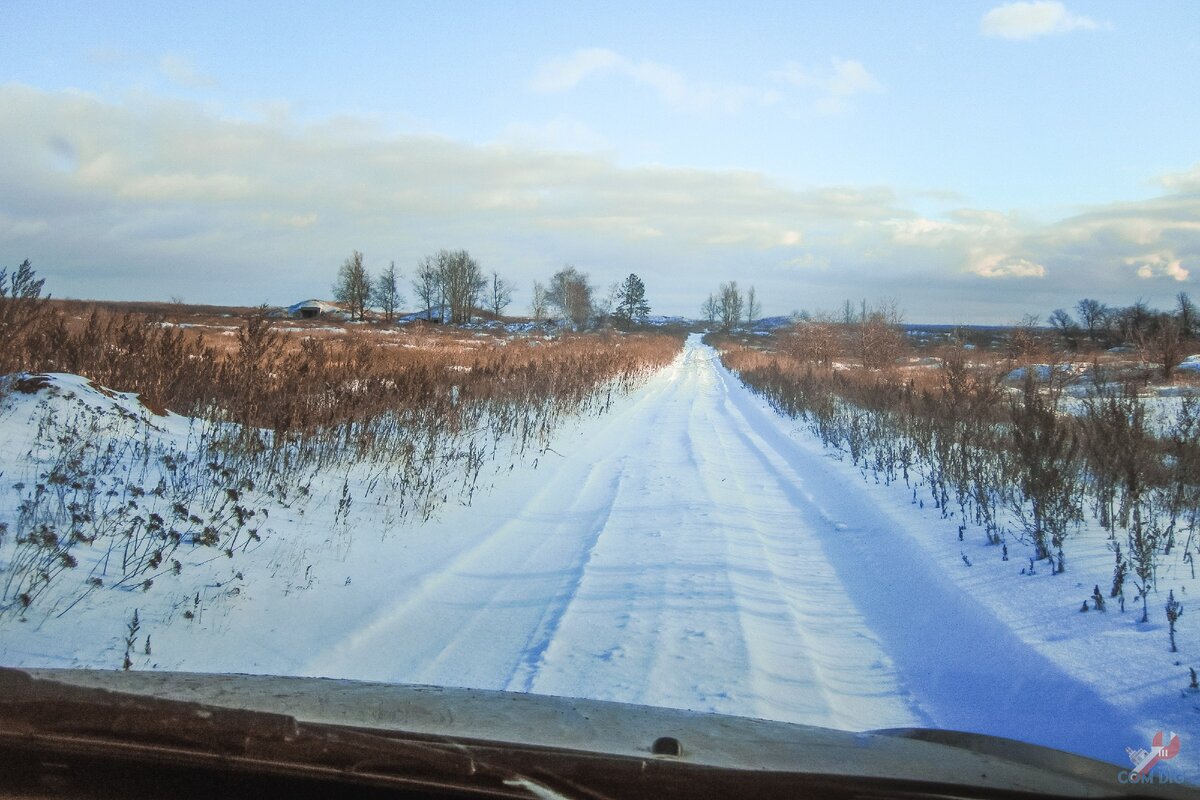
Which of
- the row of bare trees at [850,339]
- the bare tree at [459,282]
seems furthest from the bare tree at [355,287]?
the row of bare trees at [850,339]

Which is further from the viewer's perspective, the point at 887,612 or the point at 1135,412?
the point at 1135,412

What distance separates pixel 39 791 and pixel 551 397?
1547 cm

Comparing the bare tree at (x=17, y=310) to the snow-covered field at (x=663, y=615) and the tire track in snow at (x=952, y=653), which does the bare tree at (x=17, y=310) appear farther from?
the tire track in snow at (x=952, y=653)

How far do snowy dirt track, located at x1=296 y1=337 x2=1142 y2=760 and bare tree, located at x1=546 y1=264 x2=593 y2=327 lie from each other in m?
88.3

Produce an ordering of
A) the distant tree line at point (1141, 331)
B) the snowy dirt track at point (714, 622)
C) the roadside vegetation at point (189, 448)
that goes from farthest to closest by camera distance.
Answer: the distant tree line at point (1141, 331)
the roadside vegetation at point (189, 448)
the snowy dirt track at point (714, 622)

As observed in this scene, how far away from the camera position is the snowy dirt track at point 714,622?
395cm

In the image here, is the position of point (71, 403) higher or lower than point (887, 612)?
higher

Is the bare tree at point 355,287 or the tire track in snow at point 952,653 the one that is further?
the bare tree at point 355,287

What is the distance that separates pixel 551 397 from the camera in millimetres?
17172

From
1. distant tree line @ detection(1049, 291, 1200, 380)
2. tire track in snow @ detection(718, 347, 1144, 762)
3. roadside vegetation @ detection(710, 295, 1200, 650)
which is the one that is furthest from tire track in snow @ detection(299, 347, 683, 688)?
distant tree line @ detection(1049, 291, 1200, 380)

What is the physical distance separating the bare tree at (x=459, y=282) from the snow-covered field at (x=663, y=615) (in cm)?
9436

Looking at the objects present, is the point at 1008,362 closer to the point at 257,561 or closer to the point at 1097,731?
the point at 1097,731

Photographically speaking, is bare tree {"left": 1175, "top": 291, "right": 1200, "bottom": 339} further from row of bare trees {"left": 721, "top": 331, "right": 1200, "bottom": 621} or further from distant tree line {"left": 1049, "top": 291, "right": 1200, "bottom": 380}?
row of bare trees {"left": 721, "top": 331, "right": 1200, "bottom": 621}

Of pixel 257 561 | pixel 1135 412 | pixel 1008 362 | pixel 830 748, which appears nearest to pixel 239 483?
pixel 257 561
